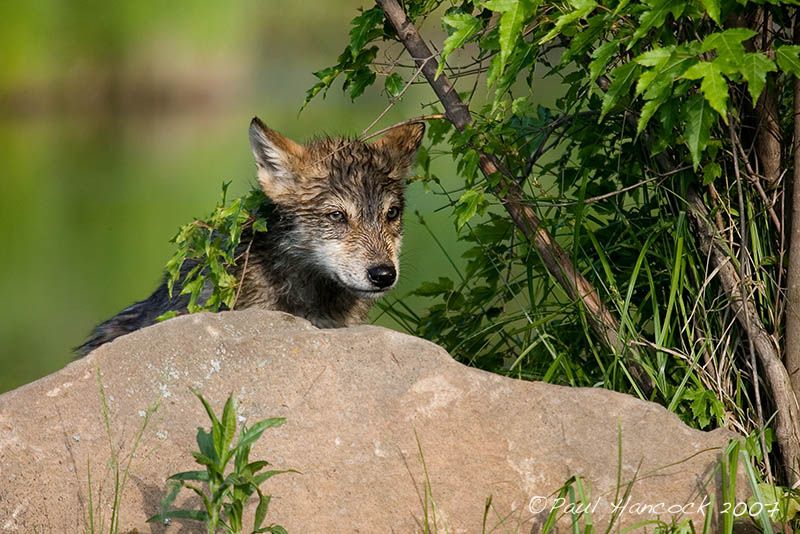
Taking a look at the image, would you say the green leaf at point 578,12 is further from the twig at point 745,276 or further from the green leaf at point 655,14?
the twig at point 745,276

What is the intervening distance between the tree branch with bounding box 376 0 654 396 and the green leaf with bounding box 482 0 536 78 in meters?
0.76

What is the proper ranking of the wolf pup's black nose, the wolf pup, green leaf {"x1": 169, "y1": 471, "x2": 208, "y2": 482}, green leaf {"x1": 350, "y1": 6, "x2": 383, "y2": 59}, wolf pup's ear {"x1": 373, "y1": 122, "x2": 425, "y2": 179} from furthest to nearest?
wolf pup's ear {"x1": 373, "y1": 122, "x2": 425, "y2": 179} < the wolf pup < the wolf pup's black nose < green leaf {"x1": 350, "y1": 6, "x2": 383, "y2": 59} < green leaf {"x1": 169, "y1": 471, "x2": 208, "y2": 482}

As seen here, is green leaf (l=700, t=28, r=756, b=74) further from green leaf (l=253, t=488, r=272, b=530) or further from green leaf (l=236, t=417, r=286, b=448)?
green leaf (l=253, t=488, r=272, b=530)

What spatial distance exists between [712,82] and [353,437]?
1441 millimetres

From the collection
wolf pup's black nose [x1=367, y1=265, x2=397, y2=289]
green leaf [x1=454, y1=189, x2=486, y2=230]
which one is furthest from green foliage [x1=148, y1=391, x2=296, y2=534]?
wolf pup's black nose [x1=367, y1=265, x2=397, y2=289]

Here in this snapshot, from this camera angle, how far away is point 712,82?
339cm

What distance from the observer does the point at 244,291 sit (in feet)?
18.4

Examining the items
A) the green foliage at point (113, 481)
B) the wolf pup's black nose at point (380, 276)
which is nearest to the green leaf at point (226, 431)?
the green foliage at point (113, 481)

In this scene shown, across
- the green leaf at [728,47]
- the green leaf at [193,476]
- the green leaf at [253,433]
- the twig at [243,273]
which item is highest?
the green leaf at [728,47]

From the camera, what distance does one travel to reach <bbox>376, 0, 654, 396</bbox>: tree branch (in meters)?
4.46

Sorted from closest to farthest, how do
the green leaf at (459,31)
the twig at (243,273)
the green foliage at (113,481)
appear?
the green foliage at (113,481) → the green leaf at (459,31) → the twig at (243,273)

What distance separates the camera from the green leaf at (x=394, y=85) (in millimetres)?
4559

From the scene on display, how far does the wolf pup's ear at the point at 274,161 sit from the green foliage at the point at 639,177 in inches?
38.3

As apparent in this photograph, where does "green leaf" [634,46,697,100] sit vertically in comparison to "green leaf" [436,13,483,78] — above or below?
below
